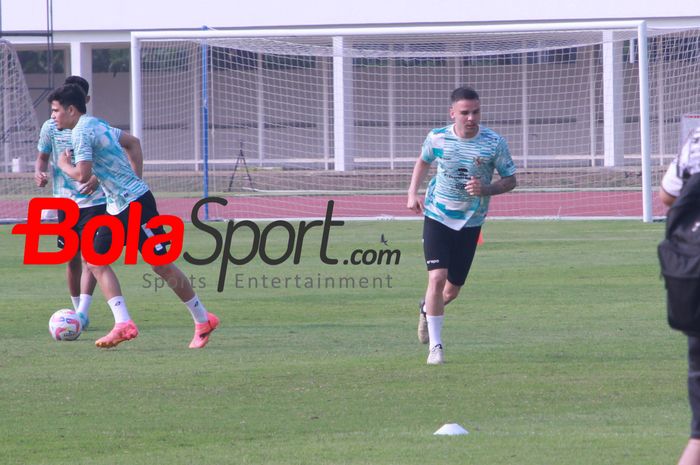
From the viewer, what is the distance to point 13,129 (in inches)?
1152

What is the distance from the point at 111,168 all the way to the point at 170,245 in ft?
2.87

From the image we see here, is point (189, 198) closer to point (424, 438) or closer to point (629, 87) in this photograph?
point (629, 87)

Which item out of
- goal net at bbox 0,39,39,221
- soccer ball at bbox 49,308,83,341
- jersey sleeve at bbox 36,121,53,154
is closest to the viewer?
soccer ball at bbox 49,308,83,341

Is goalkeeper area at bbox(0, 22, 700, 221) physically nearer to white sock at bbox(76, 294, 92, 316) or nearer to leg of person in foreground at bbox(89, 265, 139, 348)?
white sock at bbox(76, 294, 92, 316)

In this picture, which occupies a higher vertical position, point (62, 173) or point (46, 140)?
point (46, 140)

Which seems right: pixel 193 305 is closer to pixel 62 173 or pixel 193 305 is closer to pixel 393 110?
pixel 62 173

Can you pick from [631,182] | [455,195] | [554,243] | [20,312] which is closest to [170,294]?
[20,312]

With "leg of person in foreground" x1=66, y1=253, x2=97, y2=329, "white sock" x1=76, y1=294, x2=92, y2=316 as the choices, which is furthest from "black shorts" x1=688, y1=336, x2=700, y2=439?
"white sock" x1=76, y1=294, x2=92, y2=316

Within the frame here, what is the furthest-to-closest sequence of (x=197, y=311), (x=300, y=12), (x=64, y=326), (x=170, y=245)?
(x=300, y=12) < (x=170, y=245) < (x=64, y=326) < (x=197, y=311)

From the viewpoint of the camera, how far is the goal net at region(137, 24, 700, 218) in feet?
83.5

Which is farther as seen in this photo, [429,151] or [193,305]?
[193,305]

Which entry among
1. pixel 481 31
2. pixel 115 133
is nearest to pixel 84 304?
pixel 115 133

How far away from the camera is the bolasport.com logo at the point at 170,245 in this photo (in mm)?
10328

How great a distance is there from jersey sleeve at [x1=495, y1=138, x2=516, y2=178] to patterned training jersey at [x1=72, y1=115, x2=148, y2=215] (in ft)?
9.12
